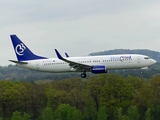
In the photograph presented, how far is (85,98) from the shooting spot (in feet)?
299

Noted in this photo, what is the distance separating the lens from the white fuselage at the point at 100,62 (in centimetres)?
7088

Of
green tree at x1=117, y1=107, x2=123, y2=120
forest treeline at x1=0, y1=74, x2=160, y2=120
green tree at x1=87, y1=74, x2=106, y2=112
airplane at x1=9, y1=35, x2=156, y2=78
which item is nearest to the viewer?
airplane at x1=9, y1=35, x2=156, y2=78

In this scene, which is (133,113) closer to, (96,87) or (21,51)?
(96,87)

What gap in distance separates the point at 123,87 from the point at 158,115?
31.7ft

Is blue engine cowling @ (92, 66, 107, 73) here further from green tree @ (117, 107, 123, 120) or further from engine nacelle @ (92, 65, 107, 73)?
green tree @ (117, 107, 123, 120)

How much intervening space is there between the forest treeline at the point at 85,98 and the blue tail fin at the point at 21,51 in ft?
42.2

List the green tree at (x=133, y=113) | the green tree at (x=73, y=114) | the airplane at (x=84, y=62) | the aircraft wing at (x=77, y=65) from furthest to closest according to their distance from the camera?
the green tree at (x=133, y=113) → the green tree at (x=73, y=114) → the airplane at (x=84, y=62) → the aircraft wing at (x=77, y=65)

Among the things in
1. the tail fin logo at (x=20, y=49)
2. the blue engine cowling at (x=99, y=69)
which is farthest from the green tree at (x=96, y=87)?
the blue engine cowling at (x=99, y=69)

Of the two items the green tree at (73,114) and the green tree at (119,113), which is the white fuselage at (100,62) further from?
the green tree at (119,113)

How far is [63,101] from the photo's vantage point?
94.6 meters

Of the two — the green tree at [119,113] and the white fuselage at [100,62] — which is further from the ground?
the white fuselage at [100,62]

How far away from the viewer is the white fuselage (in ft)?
233

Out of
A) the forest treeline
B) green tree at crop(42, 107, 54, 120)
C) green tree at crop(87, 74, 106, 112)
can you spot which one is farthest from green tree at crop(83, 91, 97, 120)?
green tree at crop(42, 107, 54, 120)

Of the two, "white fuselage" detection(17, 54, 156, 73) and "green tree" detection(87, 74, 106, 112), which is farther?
"green tree" detection(87, 74, 106, 112)
